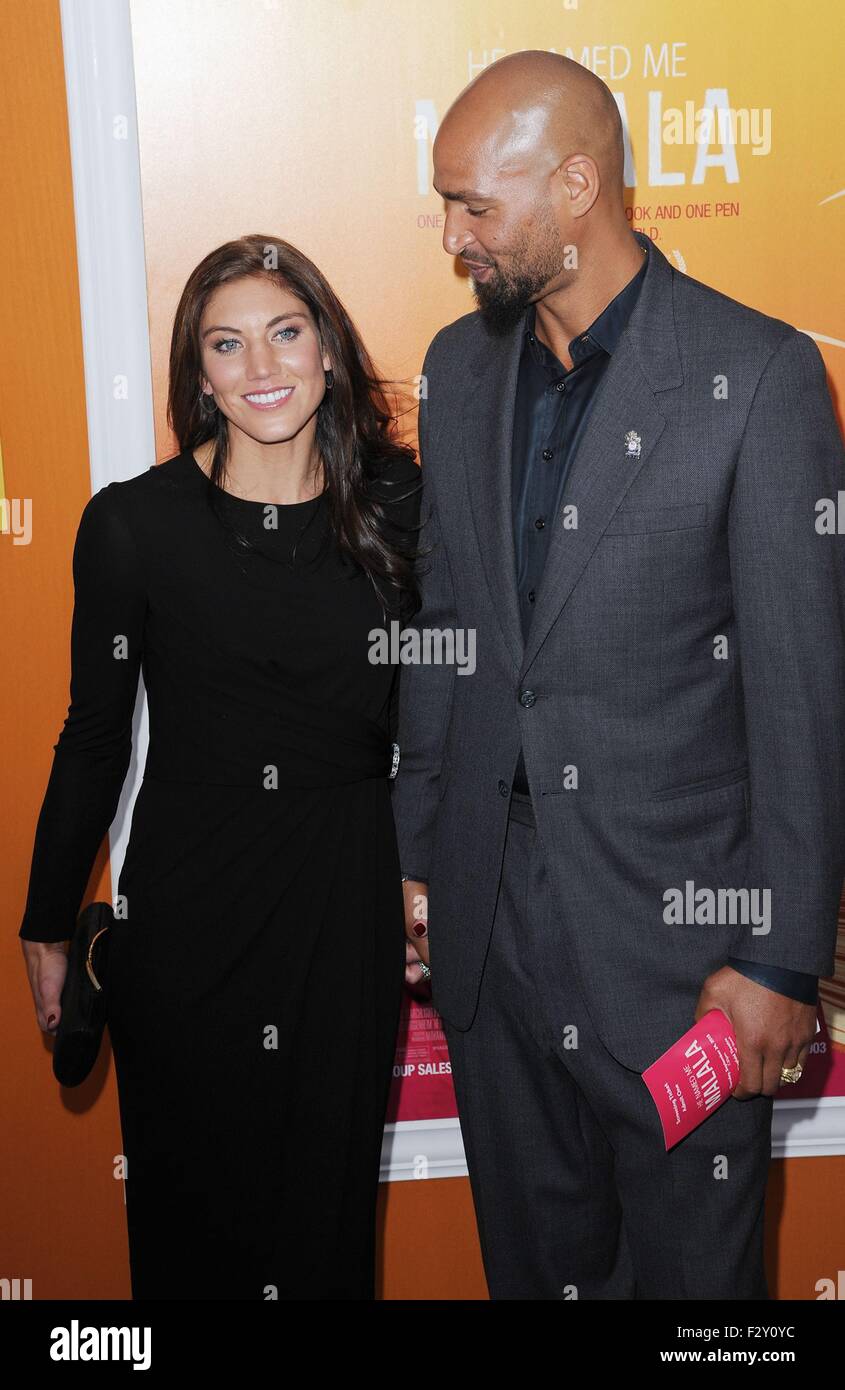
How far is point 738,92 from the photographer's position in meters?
2.28

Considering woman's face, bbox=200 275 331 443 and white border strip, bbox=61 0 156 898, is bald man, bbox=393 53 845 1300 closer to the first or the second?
woman's face, bbox=200 275 331 443

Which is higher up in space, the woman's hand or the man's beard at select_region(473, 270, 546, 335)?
the man's beard at select_region(473, 270, 546, 335)

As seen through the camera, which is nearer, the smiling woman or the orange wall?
the smiling woman

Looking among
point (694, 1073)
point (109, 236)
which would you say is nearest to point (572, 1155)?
point (694, 1073)

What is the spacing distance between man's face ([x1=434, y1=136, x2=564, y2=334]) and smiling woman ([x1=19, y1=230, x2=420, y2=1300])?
25 cm

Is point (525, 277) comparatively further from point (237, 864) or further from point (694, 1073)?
point (694, 1073)

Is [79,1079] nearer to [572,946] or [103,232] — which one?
[572,946]

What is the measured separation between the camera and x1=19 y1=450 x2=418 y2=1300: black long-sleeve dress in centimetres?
182

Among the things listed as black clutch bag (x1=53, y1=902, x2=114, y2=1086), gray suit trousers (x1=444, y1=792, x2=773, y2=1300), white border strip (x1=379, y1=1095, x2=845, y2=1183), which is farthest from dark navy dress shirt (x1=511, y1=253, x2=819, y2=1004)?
white border strip (x1=379, y1=1095, x2=845, y2=1183)

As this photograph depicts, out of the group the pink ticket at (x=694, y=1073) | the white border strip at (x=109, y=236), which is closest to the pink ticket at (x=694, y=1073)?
the pink ticket at (x=694, y=1073)

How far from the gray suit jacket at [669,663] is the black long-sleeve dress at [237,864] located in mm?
196

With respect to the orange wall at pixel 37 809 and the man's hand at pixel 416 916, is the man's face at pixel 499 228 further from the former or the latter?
the man's hand at pixel 416 916

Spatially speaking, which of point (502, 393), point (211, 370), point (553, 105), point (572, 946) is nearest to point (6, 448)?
point (211, 370)

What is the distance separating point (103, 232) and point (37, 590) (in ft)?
2.12
